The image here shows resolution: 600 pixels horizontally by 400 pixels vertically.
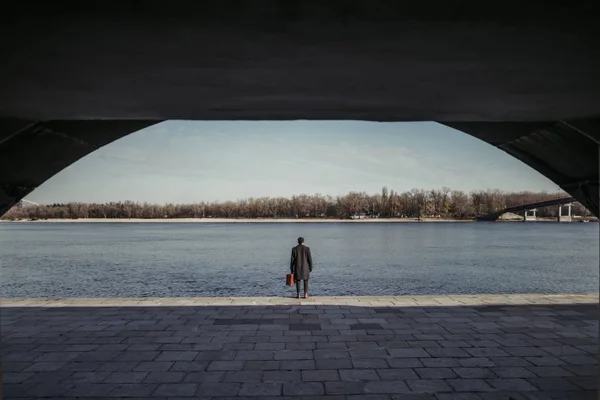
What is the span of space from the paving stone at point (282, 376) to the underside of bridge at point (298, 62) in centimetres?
353

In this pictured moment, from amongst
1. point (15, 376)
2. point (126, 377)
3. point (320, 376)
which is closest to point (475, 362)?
point (320, 376)

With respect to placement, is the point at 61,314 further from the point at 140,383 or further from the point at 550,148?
the point at 550,148

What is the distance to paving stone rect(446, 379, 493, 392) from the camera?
19.2 ft

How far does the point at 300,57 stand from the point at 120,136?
4652 mm

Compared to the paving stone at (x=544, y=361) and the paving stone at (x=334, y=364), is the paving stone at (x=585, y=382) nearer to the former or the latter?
the paving stone at (x=544, y=361)

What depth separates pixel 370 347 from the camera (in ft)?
25.1

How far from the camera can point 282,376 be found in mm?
6340

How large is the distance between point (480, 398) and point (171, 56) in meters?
5.21

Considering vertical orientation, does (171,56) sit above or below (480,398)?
above

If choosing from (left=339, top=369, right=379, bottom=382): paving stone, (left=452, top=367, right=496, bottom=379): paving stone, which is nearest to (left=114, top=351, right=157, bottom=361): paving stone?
(left=339, top=369, right=379, bottom=382): paving stone

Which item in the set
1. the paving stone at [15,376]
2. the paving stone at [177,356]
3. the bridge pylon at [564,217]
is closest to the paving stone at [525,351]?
the paving stone at [177,356]

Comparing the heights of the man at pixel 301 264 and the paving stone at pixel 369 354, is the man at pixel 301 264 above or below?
above

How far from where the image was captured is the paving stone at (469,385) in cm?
587

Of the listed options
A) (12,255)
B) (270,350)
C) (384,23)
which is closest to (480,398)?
(270,350)
